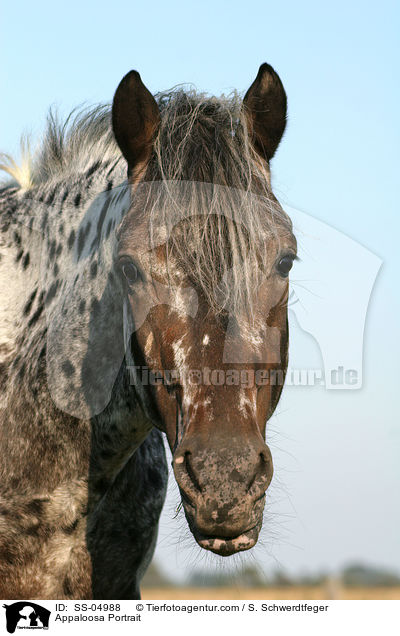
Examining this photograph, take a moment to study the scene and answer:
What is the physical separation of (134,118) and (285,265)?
1.15 meters

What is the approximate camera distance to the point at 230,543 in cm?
274

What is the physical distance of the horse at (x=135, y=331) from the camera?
2.92 m

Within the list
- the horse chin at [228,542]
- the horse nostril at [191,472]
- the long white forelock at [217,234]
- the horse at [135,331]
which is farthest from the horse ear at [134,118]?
the horse chin at [228,542]

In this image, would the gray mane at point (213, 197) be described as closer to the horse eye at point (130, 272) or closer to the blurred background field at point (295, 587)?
the horse eye at point (130, 272)

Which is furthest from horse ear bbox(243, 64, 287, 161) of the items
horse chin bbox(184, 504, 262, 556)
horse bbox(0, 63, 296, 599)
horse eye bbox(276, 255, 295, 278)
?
horse chin bbox(184, 504, 262, 556)

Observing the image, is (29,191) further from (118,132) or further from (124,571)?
(124,571)

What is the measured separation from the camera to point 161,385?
323 cm

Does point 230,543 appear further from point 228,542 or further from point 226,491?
point 226,491

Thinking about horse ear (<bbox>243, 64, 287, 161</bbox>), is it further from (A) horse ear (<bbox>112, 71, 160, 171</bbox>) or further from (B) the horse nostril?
(B) the horse nostril

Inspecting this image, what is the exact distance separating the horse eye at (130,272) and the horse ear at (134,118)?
0.66 m

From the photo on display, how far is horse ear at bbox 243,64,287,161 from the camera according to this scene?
3713 millimetres

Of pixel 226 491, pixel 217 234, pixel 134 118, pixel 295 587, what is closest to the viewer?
pixel 226 491
